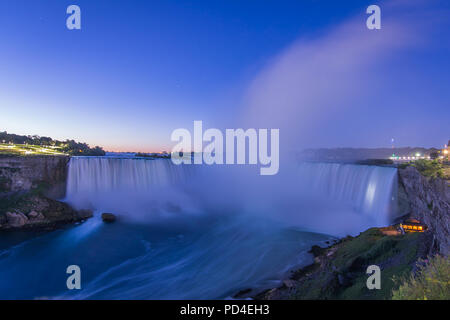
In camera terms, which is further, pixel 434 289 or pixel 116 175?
pixel 116 175

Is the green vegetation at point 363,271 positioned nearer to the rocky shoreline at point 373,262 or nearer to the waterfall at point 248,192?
the rocky shoreline at point 373,262

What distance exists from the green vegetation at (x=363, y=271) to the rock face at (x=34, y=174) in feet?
94.7

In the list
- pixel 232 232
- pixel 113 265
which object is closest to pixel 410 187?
pixel 232 232

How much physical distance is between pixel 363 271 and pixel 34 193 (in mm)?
30384

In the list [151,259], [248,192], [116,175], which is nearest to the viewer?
[151,259]

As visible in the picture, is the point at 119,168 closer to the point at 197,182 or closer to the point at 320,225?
the point at 197,182

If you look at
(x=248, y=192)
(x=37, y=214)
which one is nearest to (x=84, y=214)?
(x=37, y=214)

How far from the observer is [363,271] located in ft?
27.6

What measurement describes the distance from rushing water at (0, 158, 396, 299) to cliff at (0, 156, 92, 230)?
1463mm

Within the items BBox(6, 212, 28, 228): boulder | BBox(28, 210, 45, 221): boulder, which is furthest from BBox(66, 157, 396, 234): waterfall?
BBox(6, 212, 28, 228): boulder

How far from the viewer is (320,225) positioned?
20.0 m

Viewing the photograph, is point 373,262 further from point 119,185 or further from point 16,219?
point 119,185

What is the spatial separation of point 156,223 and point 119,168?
37.2ft
